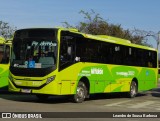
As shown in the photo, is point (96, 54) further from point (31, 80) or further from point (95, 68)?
point (31, 80)

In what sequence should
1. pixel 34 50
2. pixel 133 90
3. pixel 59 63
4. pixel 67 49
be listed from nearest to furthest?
pixel 59 63 → pixel 34 50 → pixel 67 49 → pixel 133 90

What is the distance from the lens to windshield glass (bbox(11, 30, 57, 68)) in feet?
61.5

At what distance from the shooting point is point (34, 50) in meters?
19.1

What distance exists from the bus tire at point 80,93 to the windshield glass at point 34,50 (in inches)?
82.7

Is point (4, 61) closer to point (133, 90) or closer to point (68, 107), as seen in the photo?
point (133, 90)

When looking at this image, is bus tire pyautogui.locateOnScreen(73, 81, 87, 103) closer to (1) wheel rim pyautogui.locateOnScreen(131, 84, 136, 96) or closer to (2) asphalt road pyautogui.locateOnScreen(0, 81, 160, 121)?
(2) asphalt road pyautogui.locateOnScreen(0, 81, 160, 121)

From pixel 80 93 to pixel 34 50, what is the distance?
9.26 feet

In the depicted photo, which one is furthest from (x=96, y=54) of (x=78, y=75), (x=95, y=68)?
(x=78, y=75)

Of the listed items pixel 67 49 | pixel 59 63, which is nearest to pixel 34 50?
pixel 59 63

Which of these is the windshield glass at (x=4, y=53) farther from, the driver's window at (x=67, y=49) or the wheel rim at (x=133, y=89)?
the wheel rim at (x=133, y=89)

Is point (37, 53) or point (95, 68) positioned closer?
point (37, 53)

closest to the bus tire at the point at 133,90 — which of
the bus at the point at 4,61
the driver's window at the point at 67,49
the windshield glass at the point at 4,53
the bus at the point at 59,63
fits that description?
the bus at the point at 59,63

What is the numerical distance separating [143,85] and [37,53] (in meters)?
10.6

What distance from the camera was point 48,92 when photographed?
734 inches
